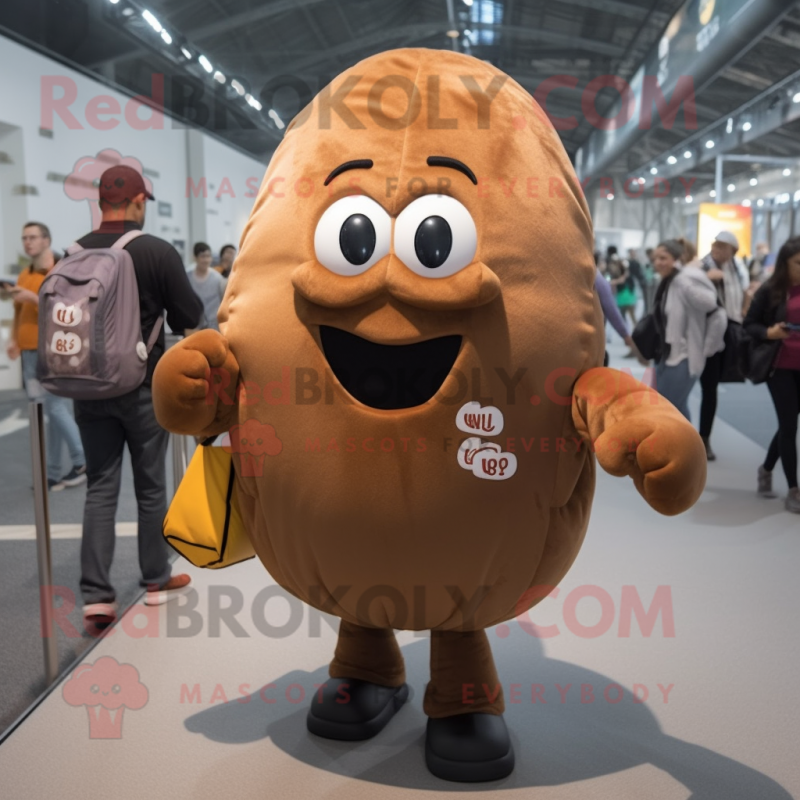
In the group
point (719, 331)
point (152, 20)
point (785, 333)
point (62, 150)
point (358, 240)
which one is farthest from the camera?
point (62, 150)

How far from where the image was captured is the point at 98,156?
7.82 m

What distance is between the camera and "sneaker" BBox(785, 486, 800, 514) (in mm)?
4262

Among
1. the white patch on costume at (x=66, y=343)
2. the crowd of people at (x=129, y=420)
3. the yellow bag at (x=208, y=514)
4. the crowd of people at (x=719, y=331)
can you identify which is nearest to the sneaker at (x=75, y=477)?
the crowd of people at (x=129, y=420)

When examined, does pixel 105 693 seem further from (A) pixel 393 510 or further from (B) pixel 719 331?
(B) pixel 719 331

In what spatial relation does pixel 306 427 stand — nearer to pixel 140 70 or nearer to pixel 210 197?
pixel 140 70

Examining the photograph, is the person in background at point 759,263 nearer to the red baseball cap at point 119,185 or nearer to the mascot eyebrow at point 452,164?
the red baseball cap at point 119,185

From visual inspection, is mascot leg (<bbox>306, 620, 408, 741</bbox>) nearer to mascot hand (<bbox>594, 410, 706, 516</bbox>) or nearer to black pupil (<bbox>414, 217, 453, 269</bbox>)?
mascot hand (<bbox>594, 410, 706, 516</bbox>)

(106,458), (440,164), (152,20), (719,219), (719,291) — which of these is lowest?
(106,458)

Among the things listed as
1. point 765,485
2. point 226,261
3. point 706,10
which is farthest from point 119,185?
point 706,10

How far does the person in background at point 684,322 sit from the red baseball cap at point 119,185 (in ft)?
9.74

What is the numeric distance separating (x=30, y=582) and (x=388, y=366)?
2.33 m

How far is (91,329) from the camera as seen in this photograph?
8.52 feet

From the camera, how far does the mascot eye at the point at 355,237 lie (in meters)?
1.55

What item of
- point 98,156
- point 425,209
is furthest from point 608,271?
point 425,209
